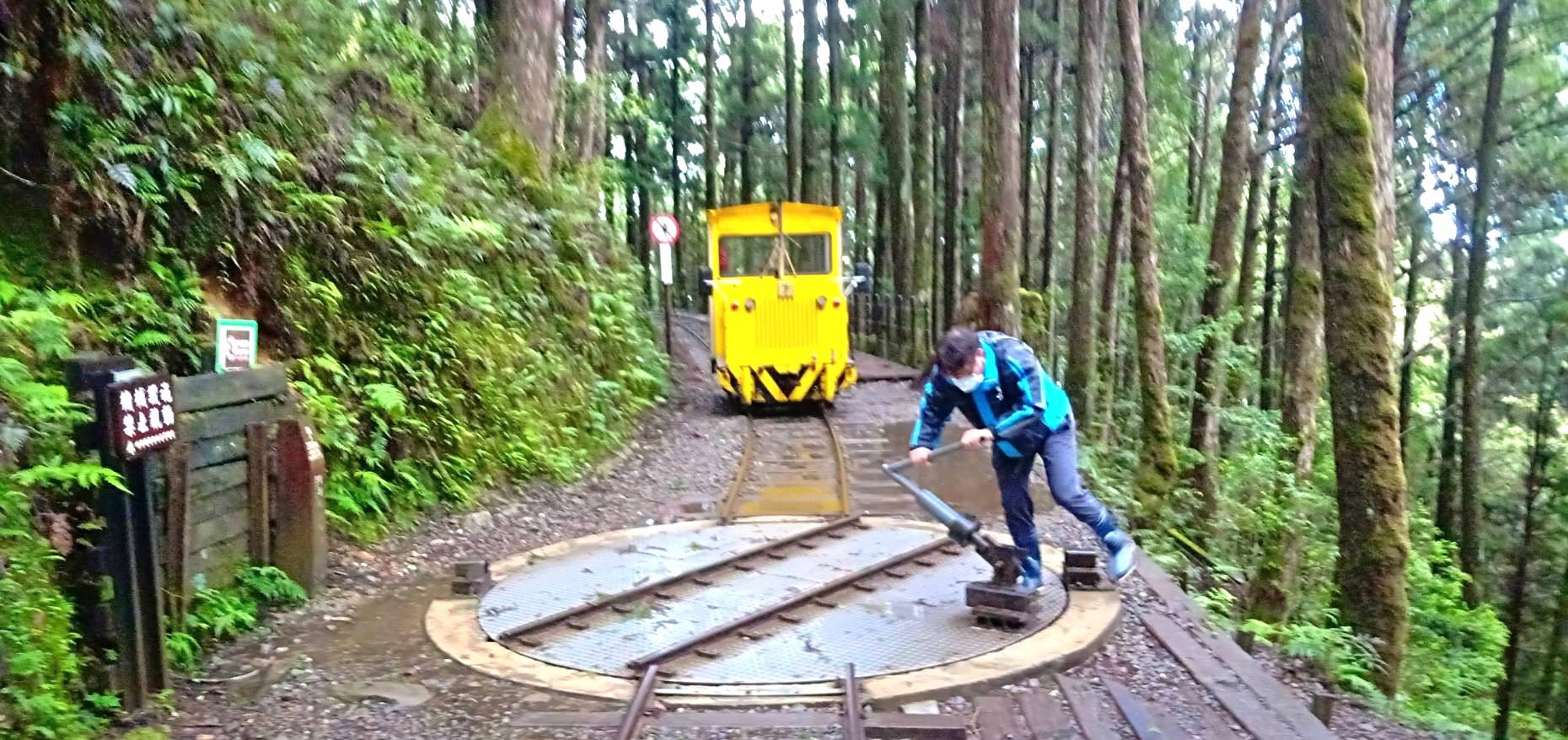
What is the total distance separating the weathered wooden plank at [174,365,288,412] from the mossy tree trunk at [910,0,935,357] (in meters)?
17.9

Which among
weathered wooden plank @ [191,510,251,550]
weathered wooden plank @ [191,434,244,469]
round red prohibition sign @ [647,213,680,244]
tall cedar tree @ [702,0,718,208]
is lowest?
weathered wooden plank @ [191,510,251,550]

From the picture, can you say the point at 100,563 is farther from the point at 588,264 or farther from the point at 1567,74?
the point at 1567,74

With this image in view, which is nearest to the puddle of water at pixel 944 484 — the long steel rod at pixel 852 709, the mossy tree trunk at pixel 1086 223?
the long steel rod at pixel 852 709

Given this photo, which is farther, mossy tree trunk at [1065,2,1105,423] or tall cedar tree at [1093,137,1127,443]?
tall cedar tree at [1093,137,1127,443]

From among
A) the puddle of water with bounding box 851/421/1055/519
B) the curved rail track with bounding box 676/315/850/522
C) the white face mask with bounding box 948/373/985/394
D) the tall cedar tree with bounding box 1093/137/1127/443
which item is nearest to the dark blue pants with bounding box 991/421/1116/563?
the white face mask with bounding box 948/373/985/394

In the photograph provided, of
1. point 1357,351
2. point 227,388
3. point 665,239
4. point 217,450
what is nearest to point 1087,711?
point 1357,351

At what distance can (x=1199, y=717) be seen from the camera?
4520mm

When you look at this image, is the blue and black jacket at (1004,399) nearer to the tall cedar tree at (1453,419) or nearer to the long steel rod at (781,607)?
the long steel rod at (781,607)

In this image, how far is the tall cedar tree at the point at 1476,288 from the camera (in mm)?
14742

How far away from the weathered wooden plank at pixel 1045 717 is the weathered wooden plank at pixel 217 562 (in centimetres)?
412

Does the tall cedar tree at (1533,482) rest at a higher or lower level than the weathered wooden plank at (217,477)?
lower

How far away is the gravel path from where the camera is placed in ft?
14.6

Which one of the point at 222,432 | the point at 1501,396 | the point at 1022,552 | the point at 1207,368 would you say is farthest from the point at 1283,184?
the point at 222,432

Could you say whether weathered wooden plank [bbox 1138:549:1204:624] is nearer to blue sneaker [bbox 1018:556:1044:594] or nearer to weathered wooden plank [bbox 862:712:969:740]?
blue sneaker [bbox 1018:556:1044:594]
